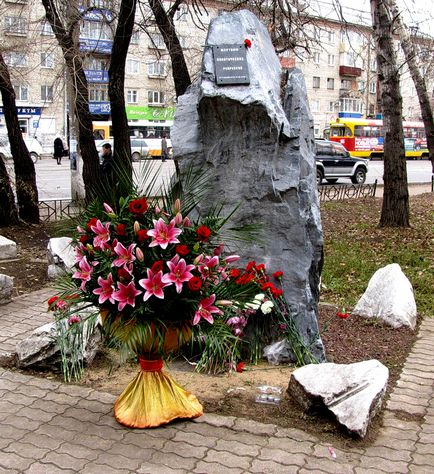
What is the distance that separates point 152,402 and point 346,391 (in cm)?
121

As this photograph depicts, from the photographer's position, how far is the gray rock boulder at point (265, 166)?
5.07 metres

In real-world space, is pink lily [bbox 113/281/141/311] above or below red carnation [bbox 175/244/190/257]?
below

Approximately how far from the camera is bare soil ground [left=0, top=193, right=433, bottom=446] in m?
4.17

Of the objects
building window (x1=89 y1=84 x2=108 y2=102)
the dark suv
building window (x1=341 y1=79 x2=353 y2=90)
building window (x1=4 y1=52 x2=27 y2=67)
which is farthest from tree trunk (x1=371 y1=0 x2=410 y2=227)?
building window (x1=341 y1=79 x2=353 y2=90)

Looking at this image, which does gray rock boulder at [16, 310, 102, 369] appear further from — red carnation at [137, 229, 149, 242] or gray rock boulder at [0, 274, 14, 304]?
gray rock boulder at [0, 274, 14, 304]

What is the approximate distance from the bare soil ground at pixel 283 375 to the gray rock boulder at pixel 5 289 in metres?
2.34

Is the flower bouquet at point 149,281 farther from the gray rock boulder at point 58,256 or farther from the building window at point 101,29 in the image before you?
the building window at point 101,29

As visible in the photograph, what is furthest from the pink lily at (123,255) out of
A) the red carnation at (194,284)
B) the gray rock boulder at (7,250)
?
the gray rock boulder at (7,250)

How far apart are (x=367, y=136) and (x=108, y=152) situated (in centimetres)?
3584

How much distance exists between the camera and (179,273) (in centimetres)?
367

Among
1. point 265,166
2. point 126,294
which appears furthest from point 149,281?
point 265,166

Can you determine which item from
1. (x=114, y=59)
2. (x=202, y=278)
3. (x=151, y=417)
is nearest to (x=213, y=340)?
(x=202, y=278)

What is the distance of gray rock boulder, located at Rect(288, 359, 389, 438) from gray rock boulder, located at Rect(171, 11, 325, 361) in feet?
3.20

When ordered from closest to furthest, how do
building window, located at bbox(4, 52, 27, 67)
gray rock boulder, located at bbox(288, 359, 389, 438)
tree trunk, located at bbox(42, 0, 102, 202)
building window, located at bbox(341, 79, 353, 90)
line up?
1. gray rock boulder, located at bbox(288, 359, 389, 438)
2. tree trunk, located at bbox(42, 0, 102, 202)
3. building window, located at bbox(4, 52, 27, 67)
4. building window, located at bbox(341, 79, 353, 90)
